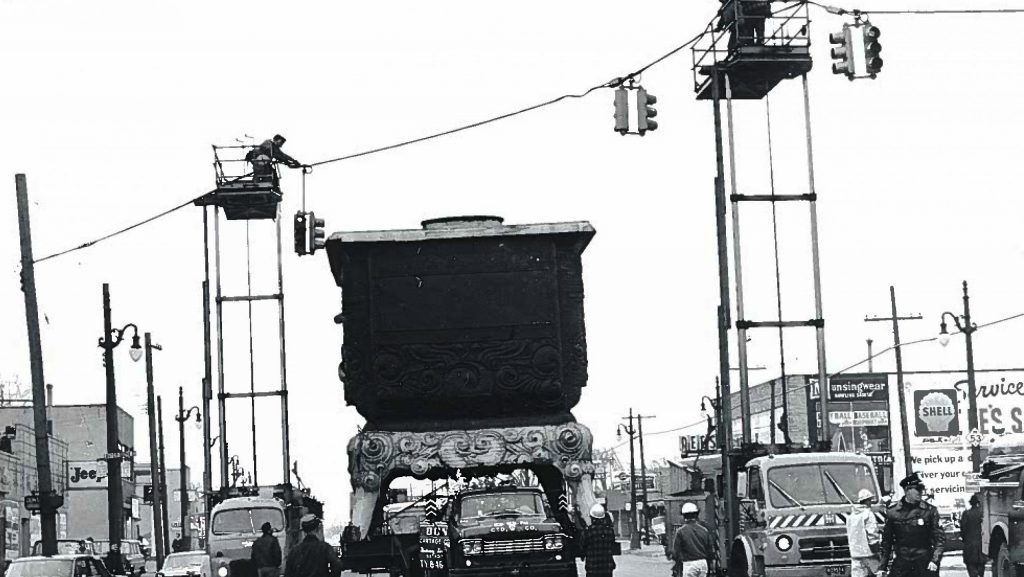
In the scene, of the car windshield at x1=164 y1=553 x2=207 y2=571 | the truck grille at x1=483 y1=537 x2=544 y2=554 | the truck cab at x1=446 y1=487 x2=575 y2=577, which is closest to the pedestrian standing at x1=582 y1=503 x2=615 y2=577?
the truck cab at x1=446 y1=487 x2=575 y2=577

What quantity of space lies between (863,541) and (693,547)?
8.20 ft

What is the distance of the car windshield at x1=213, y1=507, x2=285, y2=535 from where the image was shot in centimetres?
3416

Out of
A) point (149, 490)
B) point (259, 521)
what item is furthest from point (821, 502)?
point (149, 490)

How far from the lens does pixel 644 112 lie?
2469cm

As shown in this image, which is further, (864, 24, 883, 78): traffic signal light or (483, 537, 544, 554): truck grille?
(483, 537, 544, 554): truck grille

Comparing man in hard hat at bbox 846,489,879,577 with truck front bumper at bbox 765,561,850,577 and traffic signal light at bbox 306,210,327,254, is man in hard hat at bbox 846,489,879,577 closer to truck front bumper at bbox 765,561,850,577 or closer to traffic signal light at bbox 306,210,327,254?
truck front bumper at bbox 765,561,850,577

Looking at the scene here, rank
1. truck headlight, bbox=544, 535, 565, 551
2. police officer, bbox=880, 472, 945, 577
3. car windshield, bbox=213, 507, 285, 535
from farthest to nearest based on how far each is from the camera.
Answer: car windshield, bbox=213, 507, 285, 535
truck headlight, bbox=544, 535, 565, 551
police officer, bbox=880, 472, 945, 577

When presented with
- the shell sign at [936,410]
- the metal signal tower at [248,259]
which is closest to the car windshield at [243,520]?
the metal signal tower at [248,259]

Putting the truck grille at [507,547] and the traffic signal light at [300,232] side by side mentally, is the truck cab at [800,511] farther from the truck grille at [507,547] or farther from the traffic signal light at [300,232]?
the traffic signal light at [300,232]

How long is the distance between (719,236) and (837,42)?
7592mm

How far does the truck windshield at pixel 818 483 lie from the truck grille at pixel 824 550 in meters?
0.68

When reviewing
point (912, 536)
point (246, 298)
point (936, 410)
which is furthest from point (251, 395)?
point (936, 410)

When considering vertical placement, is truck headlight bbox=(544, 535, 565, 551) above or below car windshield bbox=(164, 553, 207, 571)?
above

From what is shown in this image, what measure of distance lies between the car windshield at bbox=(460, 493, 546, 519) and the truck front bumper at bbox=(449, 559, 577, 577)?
1141mm
